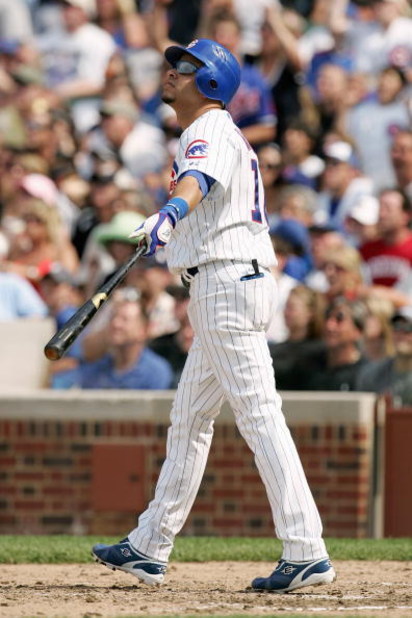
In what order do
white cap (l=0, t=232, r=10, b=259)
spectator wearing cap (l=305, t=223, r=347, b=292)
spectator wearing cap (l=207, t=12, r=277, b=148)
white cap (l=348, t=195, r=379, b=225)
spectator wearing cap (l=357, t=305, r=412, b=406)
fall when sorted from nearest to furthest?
spectator wearing cap (l=357, t=305, r=412, b=406), spectator wearing cap (l=305, t=223, r=347, b=292), white cap (l=348, t=195, r=379, b=225), white cap (l=0, t=232, r=10, b=259), spectator wearing cap (l=207, t=12, r=277, b=148)

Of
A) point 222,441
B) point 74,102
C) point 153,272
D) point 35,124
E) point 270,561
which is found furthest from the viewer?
point 74,102

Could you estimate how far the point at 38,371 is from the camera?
1102 centimetres

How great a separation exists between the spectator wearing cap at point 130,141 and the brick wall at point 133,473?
547 cm

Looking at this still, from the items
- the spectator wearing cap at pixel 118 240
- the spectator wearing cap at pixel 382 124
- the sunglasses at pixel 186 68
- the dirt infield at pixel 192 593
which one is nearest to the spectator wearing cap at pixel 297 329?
the spectator wearing cap at pixel 118 240

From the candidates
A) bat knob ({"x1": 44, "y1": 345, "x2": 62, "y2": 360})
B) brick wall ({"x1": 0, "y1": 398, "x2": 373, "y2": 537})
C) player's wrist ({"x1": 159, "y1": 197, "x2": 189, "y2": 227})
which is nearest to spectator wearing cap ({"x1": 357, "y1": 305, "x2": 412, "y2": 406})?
brick wall ({"x1": 0, "y1": 398, "x2": 373, "y2": 537})

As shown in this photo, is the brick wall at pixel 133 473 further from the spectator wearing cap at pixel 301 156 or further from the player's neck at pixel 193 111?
the spectator wearing cap at pixel 301 156

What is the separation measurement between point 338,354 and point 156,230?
4.58 meters

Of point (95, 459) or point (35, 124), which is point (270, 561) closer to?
point (95, 459)

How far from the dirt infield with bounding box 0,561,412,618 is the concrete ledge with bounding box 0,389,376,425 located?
1.87m

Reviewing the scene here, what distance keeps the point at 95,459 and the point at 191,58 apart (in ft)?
13.2

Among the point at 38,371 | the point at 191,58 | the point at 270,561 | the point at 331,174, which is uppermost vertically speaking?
the point at 331,174

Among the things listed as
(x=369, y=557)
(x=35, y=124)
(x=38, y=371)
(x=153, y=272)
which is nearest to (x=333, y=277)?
(x=153, y=272)

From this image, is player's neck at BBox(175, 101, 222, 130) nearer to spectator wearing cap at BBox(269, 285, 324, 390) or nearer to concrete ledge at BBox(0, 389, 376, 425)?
concrete ledge at BBox(0, 389, 376, 425)

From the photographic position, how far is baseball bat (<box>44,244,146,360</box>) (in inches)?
219
